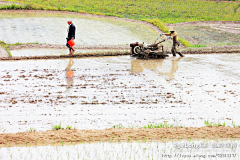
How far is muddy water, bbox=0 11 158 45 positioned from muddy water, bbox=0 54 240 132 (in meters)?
4.85

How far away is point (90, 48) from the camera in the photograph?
17.2m

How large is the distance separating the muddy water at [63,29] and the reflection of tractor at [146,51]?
143 inches

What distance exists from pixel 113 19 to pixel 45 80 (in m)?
15.9

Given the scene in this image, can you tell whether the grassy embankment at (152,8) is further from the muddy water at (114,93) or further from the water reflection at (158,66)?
the muddy water at (114,93)

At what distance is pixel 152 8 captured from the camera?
105 ft

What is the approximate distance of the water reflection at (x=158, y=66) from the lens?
12886 millimetres

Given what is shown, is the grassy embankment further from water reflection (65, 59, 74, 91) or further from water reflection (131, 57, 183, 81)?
water reflection (65, 59, 74, 91)

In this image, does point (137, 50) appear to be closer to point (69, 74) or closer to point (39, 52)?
point (69, 74)

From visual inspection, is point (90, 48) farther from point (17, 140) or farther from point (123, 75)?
point (17, 140)

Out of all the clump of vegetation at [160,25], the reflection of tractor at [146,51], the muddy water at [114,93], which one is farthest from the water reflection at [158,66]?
the clump of vegetation at [160,25]

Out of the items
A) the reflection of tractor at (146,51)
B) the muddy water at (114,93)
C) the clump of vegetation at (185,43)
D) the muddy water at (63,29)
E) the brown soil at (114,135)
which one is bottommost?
the brown soil at (114,135)

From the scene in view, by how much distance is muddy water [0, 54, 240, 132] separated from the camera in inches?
323

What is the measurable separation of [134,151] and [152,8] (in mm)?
27571

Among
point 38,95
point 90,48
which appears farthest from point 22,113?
point 90,48
